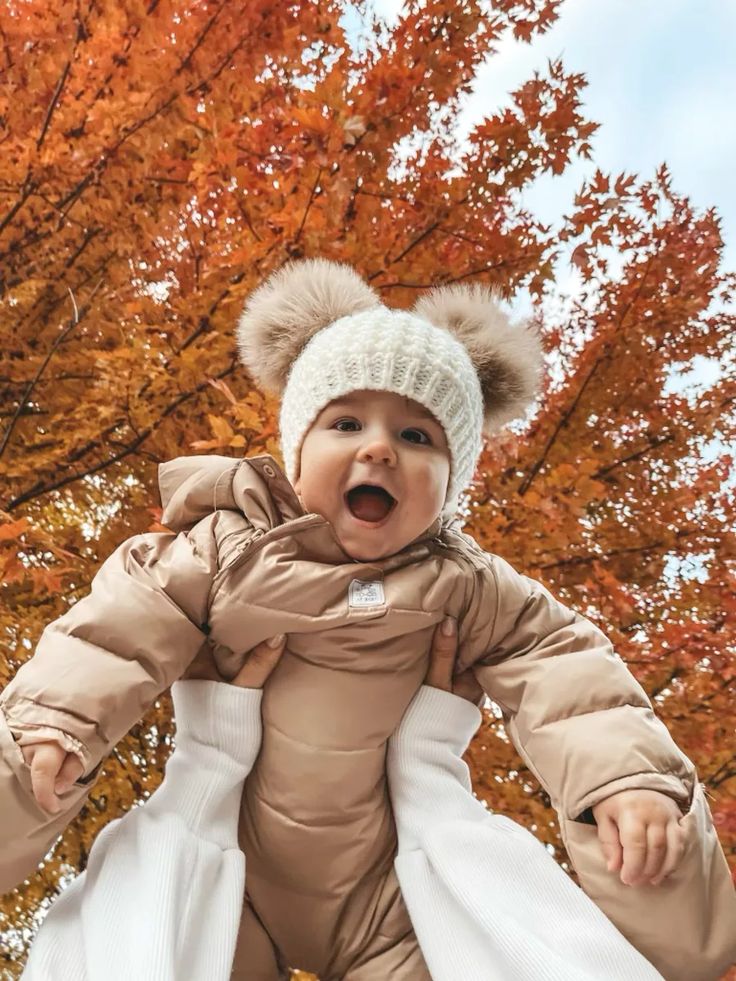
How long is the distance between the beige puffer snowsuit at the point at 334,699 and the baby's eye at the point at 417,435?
0.88 ft

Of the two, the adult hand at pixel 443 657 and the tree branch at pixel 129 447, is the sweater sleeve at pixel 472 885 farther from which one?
the tree branch at pixel 129 447

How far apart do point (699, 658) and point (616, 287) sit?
7.85 ft

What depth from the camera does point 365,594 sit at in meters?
1.76

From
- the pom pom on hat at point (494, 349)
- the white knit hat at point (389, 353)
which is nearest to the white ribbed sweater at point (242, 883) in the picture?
the white knit hat at point (389, 353)

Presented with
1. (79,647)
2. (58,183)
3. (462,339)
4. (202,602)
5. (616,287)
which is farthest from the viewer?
(616,287)

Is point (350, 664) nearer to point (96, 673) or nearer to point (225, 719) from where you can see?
point (225, 719)

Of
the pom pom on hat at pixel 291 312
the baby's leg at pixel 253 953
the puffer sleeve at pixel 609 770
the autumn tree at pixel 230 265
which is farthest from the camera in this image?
the autumn tree at pixel 230 265

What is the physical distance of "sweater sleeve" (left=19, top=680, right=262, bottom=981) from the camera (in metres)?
1.29

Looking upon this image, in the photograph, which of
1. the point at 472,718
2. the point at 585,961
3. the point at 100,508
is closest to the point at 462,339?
the point at 472,718

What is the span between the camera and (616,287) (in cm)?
449

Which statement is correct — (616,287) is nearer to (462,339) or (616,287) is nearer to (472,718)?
(462,339)

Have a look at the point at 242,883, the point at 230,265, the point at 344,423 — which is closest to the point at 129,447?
the point at 230,265

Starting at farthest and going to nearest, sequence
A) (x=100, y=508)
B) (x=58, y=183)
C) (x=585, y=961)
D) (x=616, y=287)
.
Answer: (x=616, y=287)
(x=100, y=508)
(x=58, y=183)
(x=585, y=961)

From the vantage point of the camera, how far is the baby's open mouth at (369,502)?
1840mm
